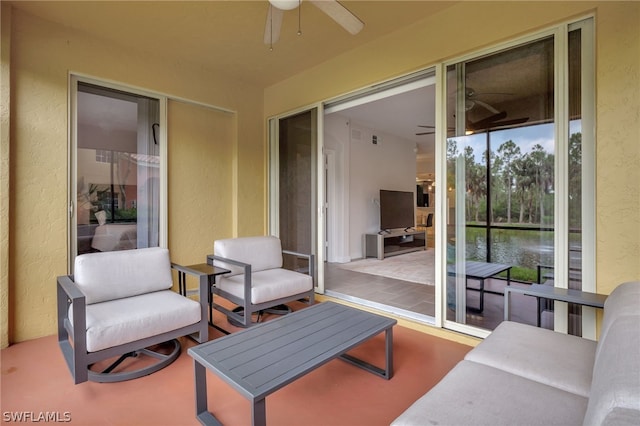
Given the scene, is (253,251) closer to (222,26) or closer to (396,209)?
(222,26)

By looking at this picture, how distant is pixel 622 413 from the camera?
25.1 inches

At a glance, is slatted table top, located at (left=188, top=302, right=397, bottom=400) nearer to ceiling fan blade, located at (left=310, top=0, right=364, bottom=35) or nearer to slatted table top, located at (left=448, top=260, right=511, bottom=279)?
slatted table top, located at (left=448, top=260, right=511, bottom=279)

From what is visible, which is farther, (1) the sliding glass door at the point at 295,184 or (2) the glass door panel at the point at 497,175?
(1) the sliding glass door at the point at 295,184

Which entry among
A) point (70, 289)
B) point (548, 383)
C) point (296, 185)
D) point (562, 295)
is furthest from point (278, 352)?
point (296, 185)

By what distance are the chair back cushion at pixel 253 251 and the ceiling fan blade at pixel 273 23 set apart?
1.94 m

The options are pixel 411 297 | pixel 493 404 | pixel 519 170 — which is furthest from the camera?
pixel 411 297

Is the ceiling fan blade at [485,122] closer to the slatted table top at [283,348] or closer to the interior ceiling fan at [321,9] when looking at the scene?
the interior ceiling fan at [321,9]

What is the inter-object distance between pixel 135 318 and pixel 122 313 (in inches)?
5.0

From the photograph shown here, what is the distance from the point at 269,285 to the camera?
9.35 feet

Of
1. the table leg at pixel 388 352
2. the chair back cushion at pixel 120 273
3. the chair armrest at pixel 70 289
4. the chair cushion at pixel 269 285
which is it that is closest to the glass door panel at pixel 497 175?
the table leg at pixel 388 352

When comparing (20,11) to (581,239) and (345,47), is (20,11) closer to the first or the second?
(345,47)

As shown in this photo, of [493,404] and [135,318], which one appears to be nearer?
[493,404]

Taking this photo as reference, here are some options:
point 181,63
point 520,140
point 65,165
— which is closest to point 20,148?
point 65,165

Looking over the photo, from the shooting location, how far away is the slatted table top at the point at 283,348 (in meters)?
1.42
